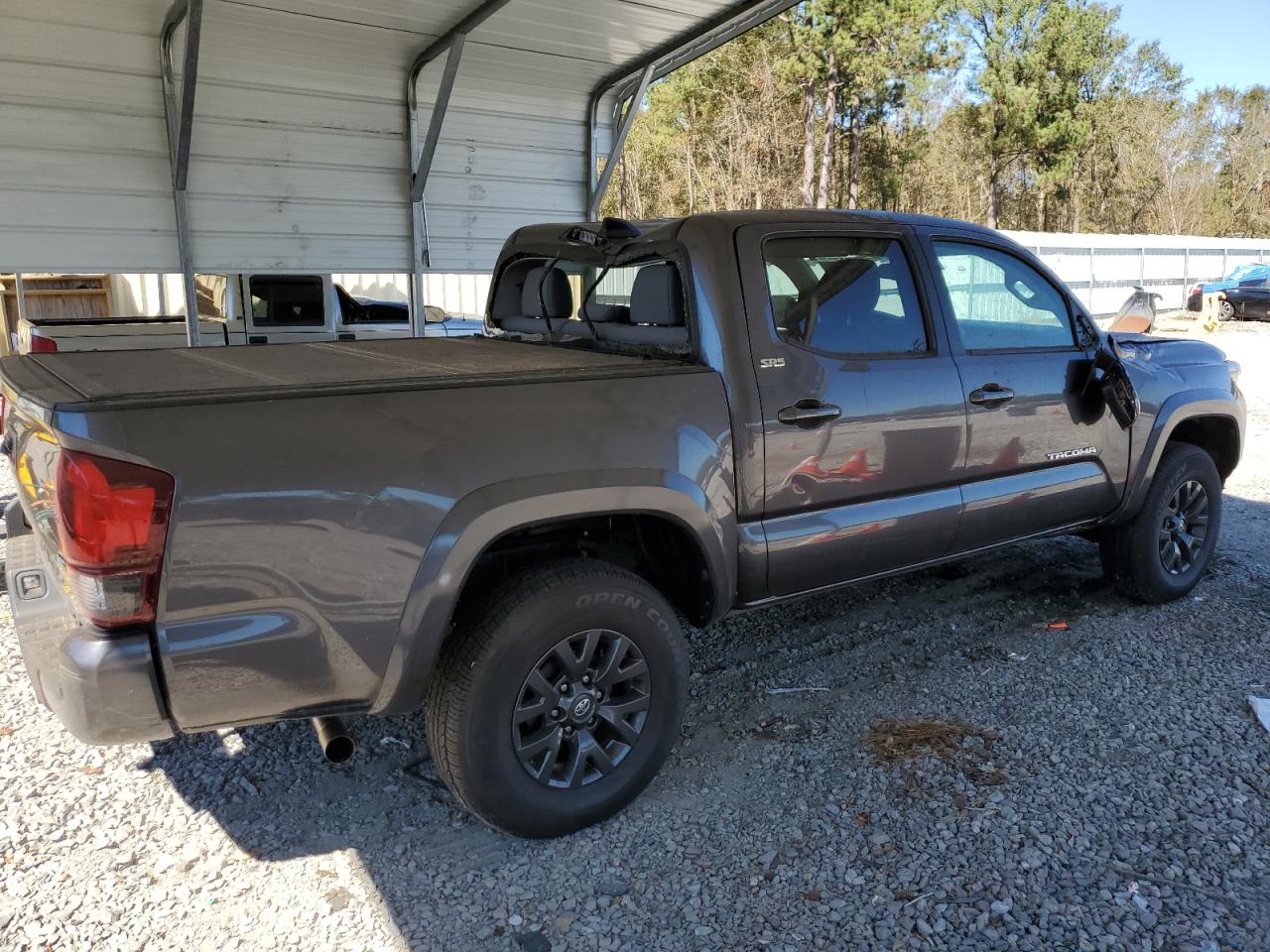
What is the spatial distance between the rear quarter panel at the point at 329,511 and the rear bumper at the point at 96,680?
0.06 meters

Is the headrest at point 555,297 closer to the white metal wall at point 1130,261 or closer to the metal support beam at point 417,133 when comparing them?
the metal support beam at point 417,133

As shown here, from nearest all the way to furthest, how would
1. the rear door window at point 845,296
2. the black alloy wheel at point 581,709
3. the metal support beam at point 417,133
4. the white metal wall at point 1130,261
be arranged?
the black alloy wheel at point 581,709
the rear door window at point 845,296
the metal support beam at point 417,133
the white metal wall at point 1130,261

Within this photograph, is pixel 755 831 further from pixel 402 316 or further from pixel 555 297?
pixel 402 316

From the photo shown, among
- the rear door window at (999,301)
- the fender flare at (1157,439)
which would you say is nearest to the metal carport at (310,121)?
the rear door window at (999,301)

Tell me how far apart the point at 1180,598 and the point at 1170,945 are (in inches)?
118

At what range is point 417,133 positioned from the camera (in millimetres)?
8570

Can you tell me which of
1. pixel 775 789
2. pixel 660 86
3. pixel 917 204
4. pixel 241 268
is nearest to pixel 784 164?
pixel 660 86

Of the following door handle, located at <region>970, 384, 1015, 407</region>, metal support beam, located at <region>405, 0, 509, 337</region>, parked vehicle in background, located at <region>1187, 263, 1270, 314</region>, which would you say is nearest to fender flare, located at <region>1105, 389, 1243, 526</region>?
door handle, located at <region>970, 384, 1015, 407</region>

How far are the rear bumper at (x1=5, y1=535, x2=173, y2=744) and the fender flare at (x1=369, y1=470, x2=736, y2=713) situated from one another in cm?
58

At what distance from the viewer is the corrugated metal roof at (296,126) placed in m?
6.99

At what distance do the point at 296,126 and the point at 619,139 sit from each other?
3105mm

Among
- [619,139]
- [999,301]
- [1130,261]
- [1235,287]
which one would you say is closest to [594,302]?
[999,301]

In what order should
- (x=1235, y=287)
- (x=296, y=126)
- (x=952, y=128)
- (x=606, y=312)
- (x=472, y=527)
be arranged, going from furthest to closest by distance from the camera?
(x=952, y=128) → (x=1235, y=287) → (x=296, y=126) → (x=606, y=312) → (x=472, y=527)

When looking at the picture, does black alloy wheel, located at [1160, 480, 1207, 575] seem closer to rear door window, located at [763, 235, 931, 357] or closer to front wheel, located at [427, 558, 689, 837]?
rear door window, located at [763, 235, 931, 357]
